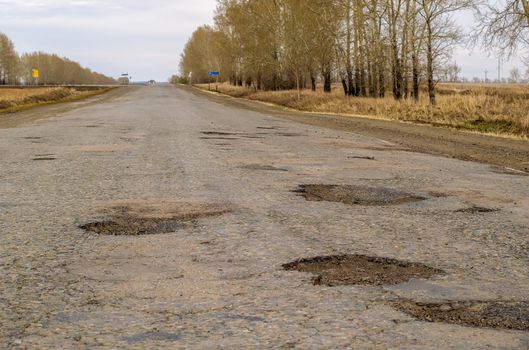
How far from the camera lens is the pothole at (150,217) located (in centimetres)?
517

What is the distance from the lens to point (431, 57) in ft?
90.0

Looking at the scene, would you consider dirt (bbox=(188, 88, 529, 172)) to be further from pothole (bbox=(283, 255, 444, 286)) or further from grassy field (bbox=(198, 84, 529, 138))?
pothole (bbox=(283, 255, 444, 286))

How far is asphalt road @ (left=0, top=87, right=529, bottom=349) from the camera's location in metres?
2.97

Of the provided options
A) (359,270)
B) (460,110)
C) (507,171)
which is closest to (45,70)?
(460,110)

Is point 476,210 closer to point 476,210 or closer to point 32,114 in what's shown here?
point 476,210

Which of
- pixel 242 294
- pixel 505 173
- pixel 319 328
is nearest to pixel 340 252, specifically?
pixel 242 294

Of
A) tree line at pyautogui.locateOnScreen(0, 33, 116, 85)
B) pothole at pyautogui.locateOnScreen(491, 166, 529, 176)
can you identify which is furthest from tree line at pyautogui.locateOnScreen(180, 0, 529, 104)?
tree line at pyautogui.locateOnScreen(0, 33, 116, 85)

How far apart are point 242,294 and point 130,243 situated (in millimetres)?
1564

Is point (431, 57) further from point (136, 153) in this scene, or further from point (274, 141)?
point (136, 153)

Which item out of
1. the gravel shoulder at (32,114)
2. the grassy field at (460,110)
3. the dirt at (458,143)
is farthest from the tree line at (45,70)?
A: the dirt at (458,143)

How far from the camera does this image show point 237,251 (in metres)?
4.45

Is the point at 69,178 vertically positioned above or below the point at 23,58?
A: below

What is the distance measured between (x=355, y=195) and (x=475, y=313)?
369cm

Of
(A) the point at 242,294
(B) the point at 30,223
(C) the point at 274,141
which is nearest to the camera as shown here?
(A) the point at 242,294
